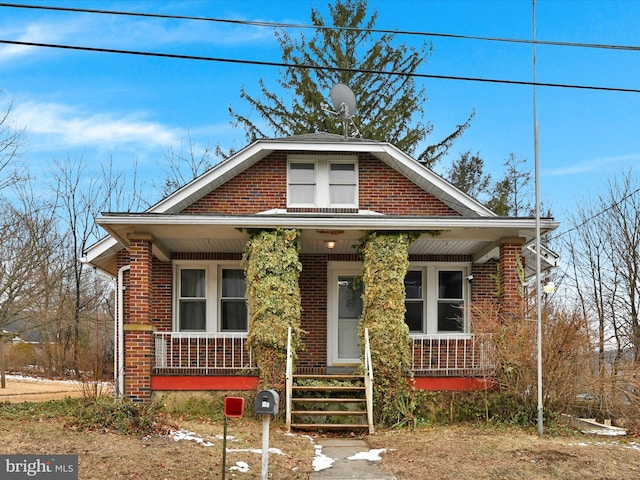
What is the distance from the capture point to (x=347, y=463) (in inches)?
353

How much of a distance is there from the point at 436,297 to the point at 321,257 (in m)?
2.70

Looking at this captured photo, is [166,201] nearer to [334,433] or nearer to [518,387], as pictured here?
[334,433]

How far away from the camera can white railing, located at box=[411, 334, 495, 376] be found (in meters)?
12.3

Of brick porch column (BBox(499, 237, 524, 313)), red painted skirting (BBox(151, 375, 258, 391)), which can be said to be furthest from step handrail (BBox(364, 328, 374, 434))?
brick porch column (BBox(499, 237, 524, 313))

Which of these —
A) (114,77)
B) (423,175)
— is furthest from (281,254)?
(114,77)

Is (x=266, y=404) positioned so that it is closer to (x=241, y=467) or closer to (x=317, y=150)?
(x=241, y=467)

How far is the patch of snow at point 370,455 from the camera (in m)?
9.30

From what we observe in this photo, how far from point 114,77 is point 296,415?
13841 mm

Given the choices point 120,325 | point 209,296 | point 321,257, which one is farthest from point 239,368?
point 120,325

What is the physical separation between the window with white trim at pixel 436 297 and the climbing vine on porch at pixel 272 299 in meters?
3.65

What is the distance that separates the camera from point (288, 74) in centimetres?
3122

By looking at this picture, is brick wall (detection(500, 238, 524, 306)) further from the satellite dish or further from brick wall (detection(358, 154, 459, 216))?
the satellite dish

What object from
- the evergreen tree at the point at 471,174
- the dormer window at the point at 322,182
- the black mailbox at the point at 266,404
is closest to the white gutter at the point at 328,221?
the dormer window at the point at 322,182

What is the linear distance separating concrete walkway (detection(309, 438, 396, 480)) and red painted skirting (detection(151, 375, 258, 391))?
2313mm
